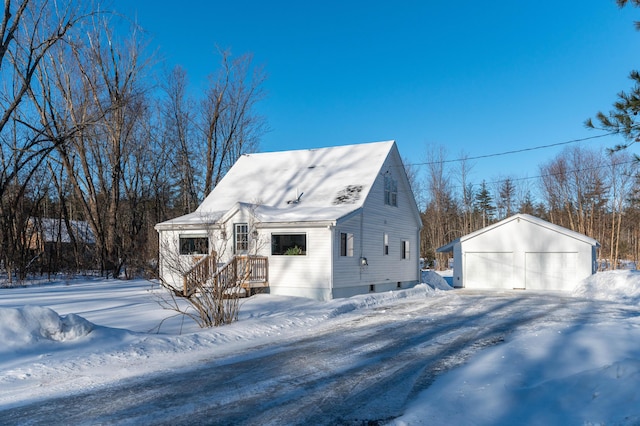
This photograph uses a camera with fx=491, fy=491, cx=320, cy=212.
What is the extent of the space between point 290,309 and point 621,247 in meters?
42.7

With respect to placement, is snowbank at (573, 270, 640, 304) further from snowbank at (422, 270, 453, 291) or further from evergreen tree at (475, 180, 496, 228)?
evergreen tree at (475, 180, 496, 228)

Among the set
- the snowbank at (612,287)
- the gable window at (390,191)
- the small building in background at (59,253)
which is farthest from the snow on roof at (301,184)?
the snowbank at (612,287)

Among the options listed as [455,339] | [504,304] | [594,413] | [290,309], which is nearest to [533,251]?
[504,304]

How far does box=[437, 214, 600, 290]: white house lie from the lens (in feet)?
81.6

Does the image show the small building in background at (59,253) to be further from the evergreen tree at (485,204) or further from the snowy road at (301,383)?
the evergreen tree at (485,204)

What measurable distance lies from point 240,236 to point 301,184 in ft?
15.5

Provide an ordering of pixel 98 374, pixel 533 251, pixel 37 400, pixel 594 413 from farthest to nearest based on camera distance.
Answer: pixel 533 251, pixel 98 374, pixel 37 400, pixel 594 413

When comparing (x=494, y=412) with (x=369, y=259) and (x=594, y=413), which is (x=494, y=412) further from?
(x=369, y=259)

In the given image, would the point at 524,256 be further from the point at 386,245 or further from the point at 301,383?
the point at 301,383

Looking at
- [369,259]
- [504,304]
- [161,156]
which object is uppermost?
[161,156]

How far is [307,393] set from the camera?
6000 millimetres

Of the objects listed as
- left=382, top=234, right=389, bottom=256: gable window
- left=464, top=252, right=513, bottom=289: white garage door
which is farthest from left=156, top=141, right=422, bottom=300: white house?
left=464, top=252, right=513, bottom=289: white garage door

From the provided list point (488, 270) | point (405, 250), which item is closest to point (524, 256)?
point (488, 270)

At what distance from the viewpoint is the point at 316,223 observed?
1777 centimetres
